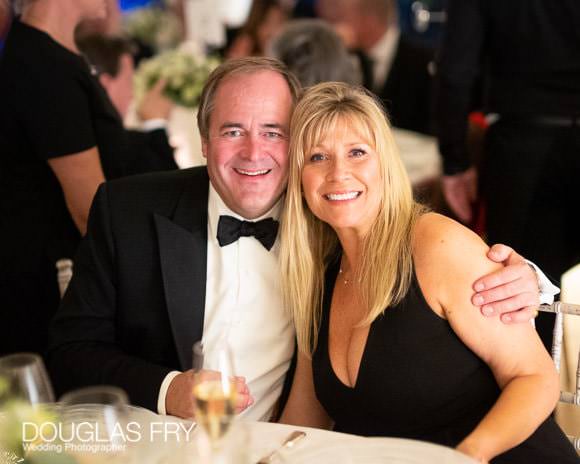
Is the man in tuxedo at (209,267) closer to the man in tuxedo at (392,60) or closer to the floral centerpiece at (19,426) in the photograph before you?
the floral centerpiece at (19,426)

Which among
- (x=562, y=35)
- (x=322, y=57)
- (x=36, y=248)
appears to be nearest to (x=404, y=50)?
(x=322, y=57)

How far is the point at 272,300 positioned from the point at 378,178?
0.47 meters

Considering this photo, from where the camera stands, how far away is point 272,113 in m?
2.02

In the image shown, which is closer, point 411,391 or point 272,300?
point 411,391

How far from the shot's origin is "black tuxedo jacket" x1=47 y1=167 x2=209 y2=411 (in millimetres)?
1987

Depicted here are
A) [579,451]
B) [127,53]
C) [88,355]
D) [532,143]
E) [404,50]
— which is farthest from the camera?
[404,50]

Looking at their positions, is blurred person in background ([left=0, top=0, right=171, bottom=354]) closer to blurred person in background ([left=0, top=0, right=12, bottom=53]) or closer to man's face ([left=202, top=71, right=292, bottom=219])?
blurred person in background ([left=0, top=0, right=12, bottom=53])

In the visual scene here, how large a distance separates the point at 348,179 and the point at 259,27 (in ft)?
14.9

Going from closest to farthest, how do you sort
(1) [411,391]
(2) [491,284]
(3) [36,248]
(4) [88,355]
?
(2) [491,284] → (1) [411,391] → (4) [88,355] → (3) [36,248]

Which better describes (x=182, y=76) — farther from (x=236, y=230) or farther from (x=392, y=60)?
(x=236, y=230)

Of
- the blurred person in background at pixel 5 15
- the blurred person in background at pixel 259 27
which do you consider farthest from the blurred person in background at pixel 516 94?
the blurred person in background at pixel 259 27

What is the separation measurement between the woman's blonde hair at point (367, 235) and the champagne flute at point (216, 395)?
0.60 meters

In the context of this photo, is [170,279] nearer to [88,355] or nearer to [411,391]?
[88,355]

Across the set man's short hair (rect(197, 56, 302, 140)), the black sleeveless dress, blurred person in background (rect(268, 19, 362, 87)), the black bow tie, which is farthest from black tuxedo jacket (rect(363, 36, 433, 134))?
the black sleeveless dress
